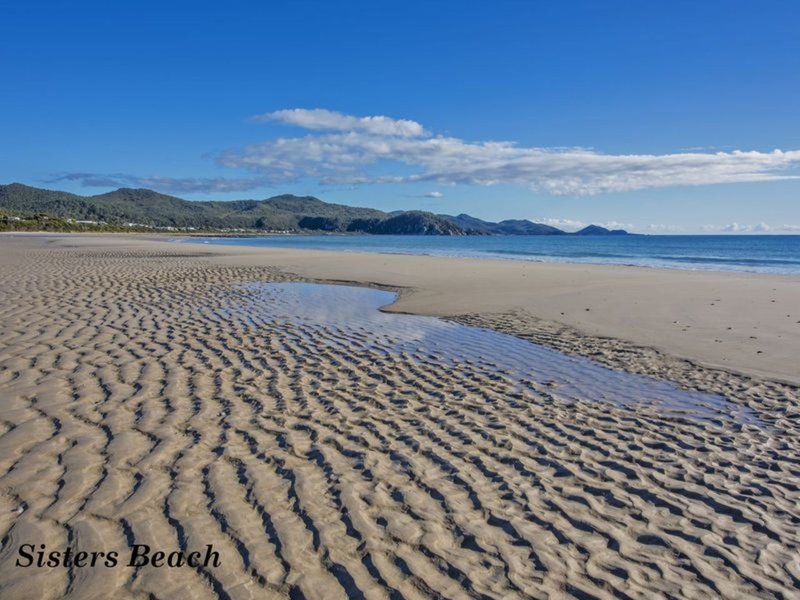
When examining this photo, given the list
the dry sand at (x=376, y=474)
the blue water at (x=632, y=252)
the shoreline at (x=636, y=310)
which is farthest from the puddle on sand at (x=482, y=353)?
the blue water at (x=632, y=252)

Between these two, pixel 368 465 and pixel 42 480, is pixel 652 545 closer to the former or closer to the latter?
pixel 368 465

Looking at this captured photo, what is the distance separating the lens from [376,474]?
523 centimetres

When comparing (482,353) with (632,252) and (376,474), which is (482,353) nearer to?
(376,474)

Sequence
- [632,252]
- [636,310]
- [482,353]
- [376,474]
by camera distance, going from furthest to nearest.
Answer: [632,252] → [636,310] → [482,353] → [376,474]

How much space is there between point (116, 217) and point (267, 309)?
203876mm

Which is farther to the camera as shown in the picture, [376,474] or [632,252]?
[632,252]

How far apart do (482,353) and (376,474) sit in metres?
5.54

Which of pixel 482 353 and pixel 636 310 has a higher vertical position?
pixel 636 310

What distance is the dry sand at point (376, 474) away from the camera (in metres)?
3.75

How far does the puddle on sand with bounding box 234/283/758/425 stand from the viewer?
7.76 m

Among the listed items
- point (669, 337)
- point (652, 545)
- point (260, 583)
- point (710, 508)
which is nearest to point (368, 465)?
point (260, 583)

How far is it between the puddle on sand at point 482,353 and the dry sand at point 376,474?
36cm

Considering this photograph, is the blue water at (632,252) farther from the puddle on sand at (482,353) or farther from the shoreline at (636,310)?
the puddle on sand at (482,353)

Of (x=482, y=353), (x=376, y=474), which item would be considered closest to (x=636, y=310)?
(x=482, y=353)
